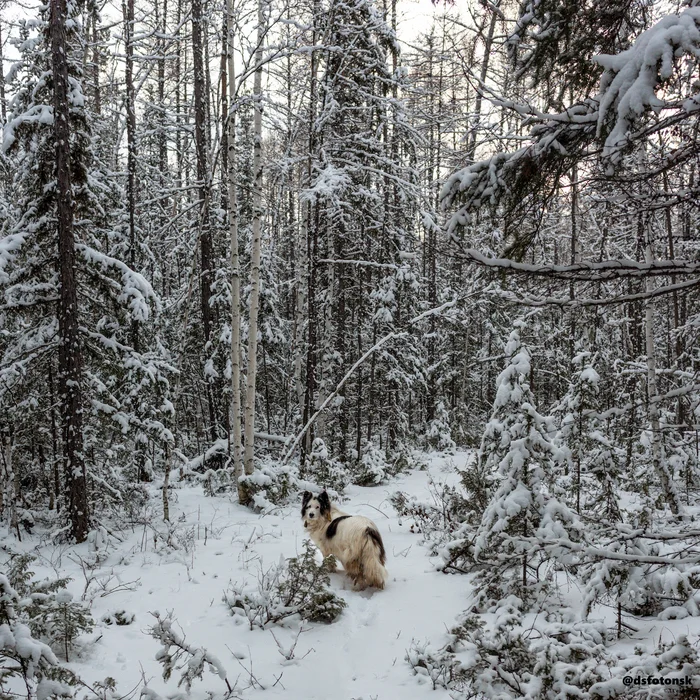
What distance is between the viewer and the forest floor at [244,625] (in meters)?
4.43

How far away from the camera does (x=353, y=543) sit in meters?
6.33

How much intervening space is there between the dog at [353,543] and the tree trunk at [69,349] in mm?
3892

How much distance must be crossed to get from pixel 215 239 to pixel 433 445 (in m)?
11.6

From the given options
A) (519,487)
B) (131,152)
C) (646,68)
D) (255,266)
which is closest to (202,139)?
(131,152)

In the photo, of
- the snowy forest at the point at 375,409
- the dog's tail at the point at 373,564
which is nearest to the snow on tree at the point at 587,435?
the snowy forest at the point at 375,409

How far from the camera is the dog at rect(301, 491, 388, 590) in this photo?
6.24 metres

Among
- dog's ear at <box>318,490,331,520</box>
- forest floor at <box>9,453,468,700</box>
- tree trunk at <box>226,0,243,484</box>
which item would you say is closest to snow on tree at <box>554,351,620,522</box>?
forest floor at <box>9,453,468,700</box>

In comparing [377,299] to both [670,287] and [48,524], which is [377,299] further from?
[670,287]

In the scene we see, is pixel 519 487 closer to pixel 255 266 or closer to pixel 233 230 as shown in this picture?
pixel 255 266

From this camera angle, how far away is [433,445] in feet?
64.2

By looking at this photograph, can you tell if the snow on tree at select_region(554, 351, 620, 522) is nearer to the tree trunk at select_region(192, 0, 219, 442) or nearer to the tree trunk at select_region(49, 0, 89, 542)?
the tree trunk at select_region(49, 0, 89, 542)

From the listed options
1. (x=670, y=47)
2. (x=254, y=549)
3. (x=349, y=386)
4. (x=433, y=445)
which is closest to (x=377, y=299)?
(x=349, y=386)

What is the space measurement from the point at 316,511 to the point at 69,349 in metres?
4.79

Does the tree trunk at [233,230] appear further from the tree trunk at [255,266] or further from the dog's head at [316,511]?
the dog's head at [316,511]
